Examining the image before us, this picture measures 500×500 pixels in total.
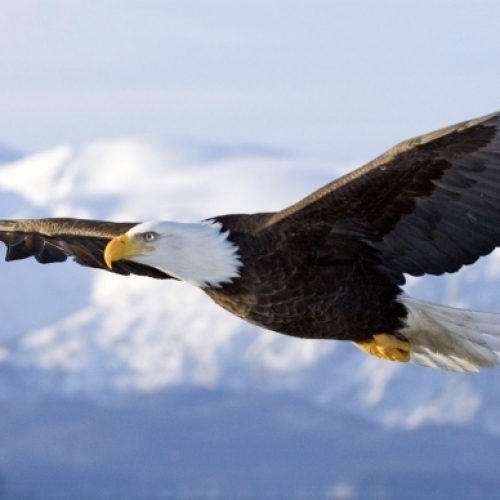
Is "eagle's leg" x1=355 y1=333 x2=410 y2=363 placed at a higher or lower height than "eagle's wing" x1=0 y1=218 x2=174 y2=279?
lower

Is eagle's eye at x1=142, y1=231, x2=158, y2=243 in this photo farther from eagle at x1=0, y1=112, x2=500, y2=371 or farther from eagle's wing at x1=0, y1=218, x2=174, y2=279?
eagle's wing at x1=0, y1=218, x2=174, y2=279

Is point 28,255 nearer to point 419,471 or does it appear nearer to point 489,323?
point 489,323

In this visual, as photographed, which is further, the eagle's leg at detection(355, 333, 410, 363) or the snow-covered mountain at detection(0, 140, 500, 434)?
the snow-covered mountain at detection(0, 140, 500, 434)

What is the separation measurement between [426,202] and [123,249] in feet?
4.20

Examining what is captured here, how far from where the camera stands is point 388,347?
882 centimetres

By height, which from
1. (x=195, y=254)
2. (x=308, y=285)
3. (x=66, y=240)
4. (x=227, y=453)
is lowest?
(x=308, y=285)

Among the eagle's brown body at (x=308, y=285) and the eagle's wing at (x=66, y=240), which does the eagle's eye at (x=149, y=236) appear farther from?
the eagle's wing at (x=66, y=240)

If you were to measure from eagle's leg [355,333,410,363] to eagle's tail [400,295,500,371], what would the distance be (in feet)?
0.13

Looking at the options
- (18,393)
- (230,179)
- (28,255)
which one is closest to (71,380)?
(18,393)

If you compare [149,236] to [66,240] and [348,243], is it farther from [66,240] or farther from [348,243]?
[66,240]

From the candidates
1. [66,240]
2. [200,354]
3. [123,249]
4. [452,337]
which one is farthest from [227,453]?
[123,249]

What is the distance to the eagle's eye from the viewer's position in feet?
27.3

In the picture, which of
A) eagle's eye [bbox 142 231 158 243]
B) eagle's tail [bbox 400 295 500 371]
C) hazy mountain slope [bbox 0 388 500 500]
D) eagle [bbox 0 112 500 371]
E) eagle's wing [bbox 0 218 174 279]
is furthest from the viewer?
hazy mountain slope [bbox 0 388 500 500]

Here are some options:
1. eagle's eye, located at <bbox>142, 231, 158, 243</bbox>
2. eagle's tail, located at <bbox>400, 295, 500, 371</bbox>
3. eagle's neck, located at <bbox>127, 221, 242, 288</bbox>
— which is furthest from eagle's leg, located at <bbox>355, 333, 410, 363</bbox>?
eagle's eye, located at <bbox>142, 231, 158, 243</bbox>
